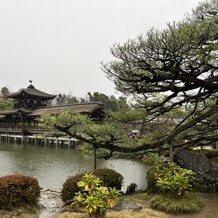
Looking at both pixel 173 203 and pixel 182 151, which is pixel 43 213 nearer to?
pixel 173 203

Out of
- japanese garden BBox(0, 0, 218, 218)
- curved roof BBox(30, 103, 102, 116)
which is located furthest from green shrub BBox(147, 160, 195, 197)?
curved roof BBox(30, 103, 102, 116)

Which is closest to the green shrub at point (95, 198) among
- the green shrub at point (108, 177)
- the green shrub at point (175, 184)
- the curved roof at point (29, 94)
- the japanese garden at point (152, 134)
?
the japanese garden at point (152, 134)

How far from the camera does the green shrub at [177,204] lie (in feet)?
26.3

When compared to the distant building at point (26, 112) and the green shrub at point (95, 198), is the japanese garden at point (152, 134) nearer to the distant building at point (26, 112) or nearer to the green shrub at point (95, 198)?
the green shrub at point (95, 198)

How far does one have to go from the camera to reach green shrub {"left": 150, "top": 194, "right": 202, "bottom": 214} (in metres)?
Result: 8.02

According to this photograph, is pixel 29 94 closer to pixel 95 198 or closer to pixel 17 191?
pixel 17 191

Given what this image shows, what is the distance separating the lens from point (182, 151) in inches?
456

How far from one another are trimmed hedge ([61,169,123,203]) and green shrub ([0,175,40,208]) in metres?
0.89

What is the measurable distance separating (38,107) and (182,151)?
4361 cm

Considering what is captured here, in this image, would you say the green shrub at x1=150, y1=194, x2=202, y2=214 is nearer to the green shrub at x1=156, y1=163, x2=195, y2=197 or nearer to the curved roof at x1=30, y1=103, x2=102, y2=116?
the green shrub at x1=156, y1=163, x2=195, y2=197

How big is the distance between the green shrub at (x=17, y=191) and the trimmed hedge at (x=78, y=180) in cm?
89

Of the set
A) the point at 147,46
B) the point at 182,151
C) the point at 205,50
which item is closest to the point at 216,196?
the point at 182,151

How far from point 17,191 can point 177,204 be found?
398 cm

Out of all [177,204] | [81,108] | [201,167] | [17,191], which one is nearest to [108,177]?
[177,204]
